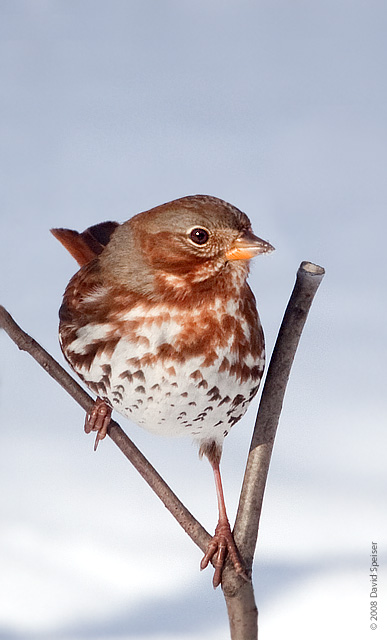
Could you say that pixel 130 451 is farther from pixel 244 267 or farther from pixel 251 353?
pixel 244 267

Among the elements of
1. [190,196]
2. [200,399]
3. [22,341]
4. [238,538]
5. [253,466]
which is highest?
[190,196]

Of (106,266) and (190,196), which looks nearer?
(190,196)

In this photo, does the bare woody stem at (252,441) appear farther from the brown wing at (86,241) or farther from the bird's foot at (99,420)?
the brown wing at (86,241)

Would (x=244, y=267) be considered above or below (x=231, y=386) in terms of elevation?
above

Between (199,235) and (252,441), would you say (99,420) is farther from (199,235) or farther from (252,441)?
(199,235)

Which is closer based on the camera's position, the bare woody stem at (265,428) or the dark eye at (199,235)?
the dark eye at (199,235)

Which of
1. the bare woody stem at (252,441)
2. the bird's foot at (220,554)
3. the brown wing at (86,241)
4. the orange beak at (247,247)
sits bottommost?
the bird's foot at (220,554)

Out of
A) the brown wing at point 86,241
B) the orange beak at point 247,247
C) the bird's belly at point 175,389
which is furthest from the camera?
the brown wing at point 86,241

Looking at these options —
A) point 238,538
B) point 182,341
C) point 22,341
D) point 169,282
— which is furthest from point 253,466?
point 22,341

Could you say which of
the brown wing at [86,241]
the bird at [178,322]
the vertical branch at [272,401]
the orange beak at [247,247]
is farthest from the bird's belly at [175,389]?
the brown wing at [86,241]
